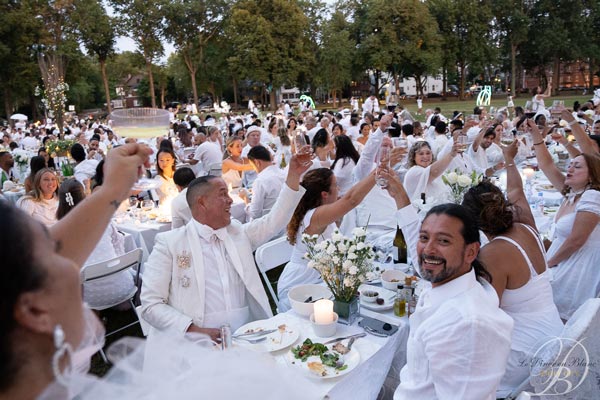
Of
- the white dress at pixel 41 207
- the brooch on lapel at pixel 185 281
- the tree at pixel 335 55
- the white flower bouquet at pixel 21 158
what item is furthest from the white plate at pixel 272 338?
the tree at pixel 335 55

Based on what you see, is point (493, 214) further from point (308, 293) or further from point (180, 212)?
point (180, 212)

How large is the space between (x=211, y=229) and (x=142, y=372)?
2.31 metres

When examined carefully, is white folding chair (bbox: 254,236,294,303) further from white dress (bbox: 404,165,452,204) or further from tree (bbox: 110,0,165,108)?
tree (bbox: 110,0,165,108)

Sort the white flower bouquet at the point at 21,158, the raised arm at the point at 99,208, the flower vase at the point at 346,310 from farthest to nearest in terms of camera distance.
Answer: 1. the white flower bouquet at the point at 21,158
2. the flower vase at the point at 346,310
3. the raised arm at the point at 99,208

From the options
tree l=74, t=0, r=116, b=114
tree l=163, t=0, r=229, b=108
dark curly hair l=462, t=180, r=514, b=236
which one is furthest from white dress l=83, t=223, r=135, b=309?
tree l=163, t=0, r=229, b=108

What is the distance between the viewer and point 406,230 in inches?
127

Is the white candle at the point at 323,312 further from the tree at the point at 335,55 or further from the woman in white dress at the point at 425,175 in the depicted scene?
the tree at the point at 335,55

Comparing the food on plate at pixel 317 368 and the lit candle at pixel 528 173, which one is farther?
the lit candle at pixel 528 173

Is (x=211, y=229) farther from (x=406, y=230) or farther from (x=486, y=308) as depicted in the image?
(x=486, y=308)

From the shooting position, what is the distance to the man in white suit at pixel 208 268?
9.78ft

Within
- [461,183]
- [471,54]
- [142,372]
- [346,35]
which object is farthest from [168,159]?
[471,54]

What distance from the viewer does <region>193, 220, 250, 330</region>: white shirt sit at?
3.06 metres

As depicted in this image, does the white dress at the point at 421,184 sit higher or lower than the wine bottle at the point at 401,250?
higher

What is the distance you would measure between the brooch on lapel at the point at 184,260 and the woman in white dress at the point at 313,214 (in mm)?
991
